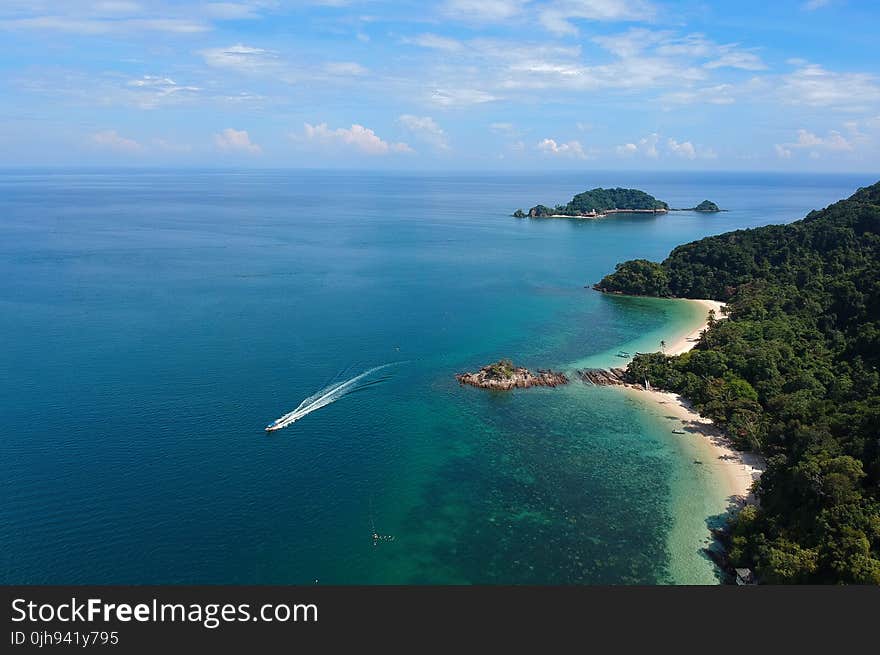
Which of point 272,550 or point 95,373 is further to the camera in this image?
point 95,373

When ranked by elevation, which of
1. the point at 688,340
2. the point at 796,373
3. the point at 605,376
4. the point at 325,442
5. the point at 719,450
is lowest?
the point at 325,442

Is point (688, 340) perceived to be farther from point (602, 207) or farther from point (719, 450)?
point (602, 207)

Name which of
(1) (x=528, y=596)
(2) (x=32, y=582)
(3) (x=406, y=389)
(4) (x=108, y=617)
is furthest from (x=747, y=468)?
(2) (x=32, y=582)

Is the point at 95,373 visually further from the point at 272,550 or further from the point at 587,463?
the point at 587,463

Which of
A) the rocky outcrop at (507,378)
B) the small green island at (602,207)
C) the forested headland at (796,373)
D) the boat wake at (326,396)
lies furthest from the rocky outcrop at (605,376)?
the small green island at (602,207)

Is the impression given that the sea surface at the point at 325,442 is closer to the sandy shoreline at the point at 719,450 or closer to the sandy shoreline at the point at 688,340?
the sandy shoreline at the point at 719,450

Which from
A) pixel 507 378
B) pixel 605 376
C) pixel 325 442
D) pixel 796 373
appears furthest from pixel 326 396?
pixel 796 373
